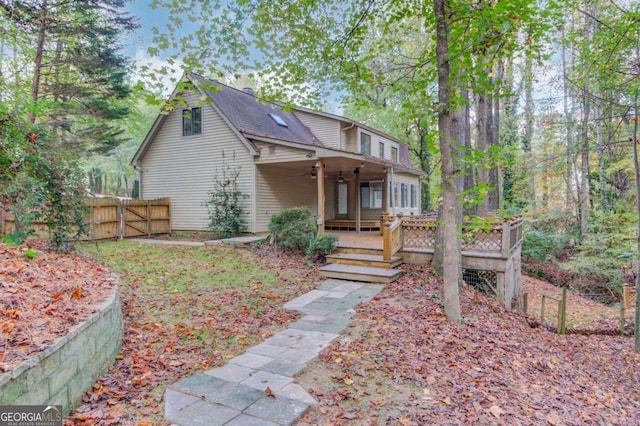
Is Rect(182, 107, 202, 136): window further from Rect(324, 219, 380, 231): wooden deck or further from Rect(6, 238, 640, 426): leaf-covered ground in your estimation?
Rect(6, 238, 640, 426): leaf-covered ground

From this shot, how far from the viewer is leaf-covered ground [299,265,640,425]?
3.03 meters

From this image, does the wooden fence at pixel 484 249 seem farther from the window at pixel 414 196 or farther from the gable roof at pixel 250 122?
the window at pixel 414 196

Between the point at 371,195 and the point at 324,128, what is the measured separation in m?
4.00

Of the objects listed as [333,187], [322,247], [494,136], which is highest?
[494,136]

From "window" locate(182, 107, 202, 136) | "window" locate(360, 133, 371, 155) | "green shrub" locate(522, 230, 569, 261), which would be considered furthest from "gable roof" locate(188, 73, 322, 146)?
"green shrub" locate(522, 230, 569, 261)

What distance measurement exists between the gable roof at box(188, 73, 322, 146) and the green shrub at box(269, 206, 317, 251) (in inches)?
137

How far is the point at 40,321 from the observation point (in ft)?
9.19

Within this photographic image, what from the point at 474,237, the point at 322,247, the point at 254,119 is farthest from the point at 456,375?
the point at 254,119

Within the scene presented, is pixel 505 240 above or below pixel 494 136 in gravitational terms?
below

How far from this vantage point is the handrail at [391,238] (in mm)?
8242

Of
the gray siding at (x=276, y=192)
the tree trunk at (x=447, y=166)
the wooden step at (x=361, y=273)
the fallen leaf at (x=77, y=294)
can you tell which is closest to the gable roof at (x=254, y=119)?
the gray siding at (x=276, y=192)

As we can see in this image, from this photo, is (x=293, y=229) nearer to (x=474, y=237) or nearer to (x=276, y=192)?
(x=276, y=192)

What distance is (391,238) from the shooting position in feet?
27.2

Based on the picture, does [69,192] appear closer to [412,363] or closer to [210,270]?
[210,270]
